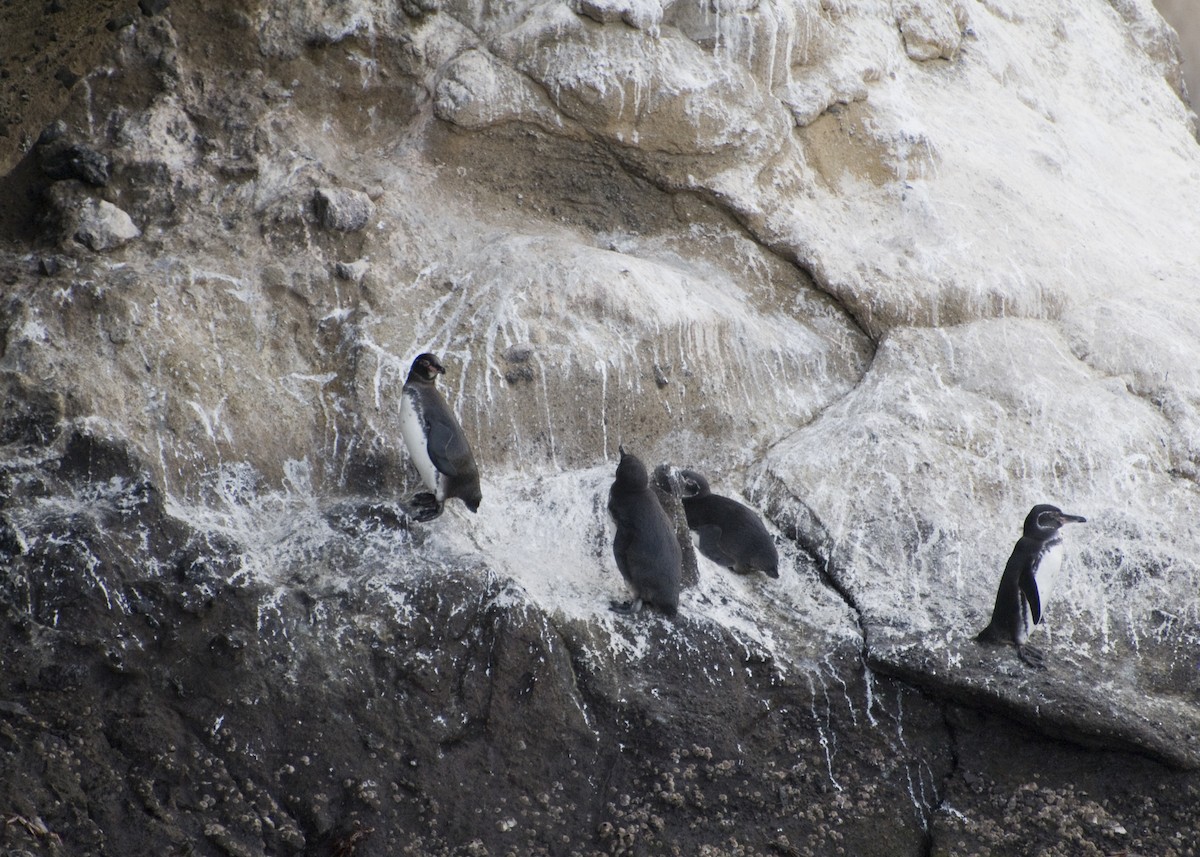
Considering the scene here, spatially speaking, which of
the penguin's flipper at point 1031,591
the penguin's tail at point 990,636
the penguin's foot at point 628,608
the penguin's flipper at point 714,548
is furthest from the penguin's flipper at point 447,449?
the penguin's flipper at point 1031,591

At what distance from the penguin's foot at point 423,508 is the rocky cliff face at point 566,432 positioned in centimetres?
6

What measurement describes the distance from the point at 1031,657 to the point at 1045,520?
0.81 meters

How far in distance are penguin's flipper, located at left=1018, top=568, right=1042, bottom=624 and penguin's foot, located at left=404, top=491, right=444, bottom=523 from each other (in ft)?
10.5

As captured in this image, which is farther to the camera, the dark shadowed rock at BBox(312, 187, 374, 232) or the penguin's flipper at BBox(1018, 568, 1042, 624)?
the dark shadowed rock at BBox(312, 187, 374, 232)

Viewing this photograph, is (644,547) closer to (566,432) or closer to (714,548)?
(714,548)

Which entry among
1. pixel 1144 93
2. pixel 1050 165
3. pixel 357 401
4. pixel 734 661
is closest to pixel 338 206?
pixel 357 401

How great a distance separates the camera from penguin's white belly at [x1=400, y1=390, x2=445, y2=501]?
6895mm

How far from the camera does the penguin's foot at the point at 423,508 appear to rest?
22.8 ft

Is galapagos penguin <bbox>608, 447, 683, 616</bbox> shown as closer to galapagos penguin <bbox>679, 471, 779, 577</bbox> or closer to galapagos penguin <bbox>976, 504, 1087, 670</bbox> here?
galapagos penguin <bbox>679, 471, 779, 577</bbox>

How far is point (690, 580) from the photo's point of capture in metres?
7.15

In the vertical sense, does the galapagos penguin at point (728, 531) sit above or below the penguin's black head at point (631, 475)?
below

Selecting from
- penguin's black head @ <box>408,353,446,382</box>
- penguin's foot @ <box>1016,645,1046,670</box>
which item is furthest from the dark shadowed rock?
penguin's foot @ <box>1016,645,1046,670</box>

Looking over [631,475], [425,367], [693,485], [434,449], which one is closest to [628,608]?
[631,475]

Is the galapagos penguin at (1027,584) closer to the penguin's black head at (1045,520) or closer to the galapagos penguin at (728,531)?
the penguin's black head at (1045,520)
